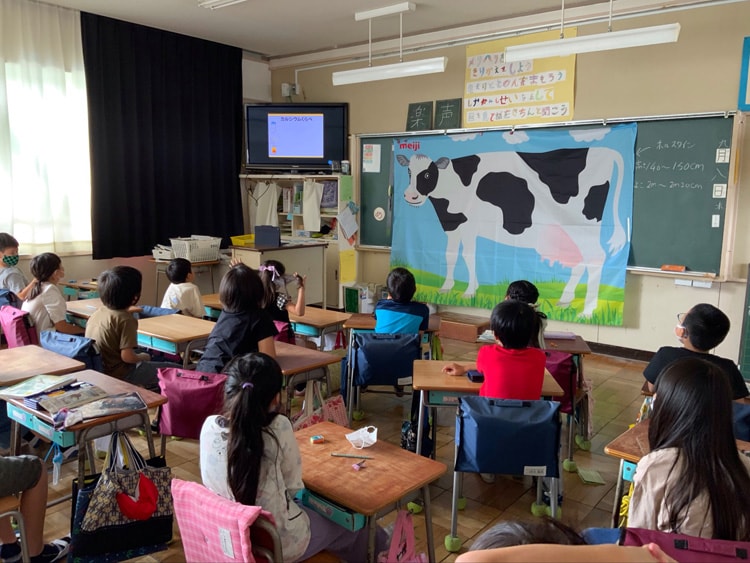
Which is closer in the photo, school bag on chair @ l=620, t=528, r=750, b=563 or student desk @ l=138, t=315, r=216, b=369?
school bag on chair @ l=620, t=528, r=750, b=563

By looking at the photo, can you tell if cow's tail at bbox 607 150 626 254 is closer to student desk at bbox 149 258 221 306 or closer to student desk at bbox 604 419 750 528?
student desk at bbox 604 419 750 528

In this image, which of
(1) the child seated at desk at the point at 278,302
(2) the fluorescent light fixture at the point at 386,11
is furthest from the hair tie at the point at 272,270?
(2) the fluorescent light fixture at the point at 386,11

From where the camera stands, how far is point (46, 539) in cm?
244

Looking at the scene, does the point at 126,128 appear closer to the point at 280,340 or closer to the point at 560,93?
the point at 280,340

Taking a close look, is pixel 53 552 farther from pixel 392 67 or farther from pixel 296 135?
pixel 296 135

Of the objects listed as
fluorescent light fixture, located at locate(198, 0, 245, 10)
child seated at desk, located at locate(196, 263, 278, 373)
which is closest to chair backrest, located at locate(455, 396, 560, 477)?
child seated at desk, located at locate(196, 263, 278, 373)

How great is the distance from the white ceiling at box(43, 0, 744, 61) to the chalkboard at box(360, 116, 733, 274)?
1008 millimetres

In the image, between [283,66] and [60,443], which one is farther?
[283,66]

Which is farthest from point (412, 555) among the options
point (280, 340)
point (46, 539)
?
point (280, 340)

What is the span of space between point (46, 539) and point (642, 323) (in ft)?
15.3

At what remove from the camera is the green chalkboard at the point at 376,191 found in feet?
21.5

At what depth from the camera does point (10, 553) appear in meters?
2.16

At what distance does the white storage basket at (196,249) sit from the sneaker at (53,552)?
374 cm

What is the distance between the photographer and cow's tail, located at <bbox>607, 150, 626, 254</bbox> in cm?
505
